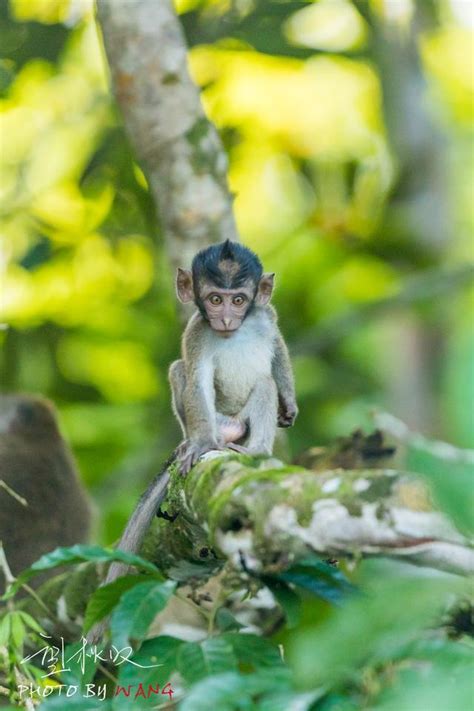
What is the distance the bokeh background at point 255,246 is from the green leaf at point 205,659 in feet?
12.8

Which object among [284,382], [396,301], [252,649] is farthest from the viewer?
[396,301]

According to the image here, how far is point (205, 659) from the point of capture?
2301 millimetres

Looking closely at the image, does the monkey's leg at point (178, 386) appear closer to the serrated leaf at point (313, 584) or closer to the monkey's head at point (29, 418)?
the serrated leaf at point (313, 584)

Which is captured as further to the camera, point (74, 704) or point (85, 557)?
point (85, 557)

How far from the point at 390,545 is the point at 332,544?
14 cm

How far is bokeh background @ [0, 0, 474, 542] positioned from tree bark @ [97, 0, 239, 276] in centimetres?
119

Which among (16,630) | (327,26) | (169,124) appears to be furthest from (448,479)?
(327,26)

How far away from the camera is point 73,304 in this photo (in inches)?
323

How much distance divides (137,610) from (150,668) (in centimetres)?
18

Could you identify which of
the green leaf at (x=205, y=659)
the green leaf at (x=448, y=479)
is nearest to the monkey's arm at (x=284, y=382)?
the green leaf at (x=205, y=659)

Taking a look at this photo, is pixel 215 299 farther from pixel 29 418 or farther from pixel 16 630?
pixel 29 418

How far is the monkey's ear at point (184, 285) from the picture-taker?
3.91 meters

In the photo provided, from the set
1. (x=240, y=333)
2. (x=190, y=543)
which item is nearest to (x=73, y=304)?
(x=240, y=333)

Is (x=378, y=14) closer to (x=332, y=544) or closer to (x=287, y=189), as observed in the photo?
(x=287, y=189)
